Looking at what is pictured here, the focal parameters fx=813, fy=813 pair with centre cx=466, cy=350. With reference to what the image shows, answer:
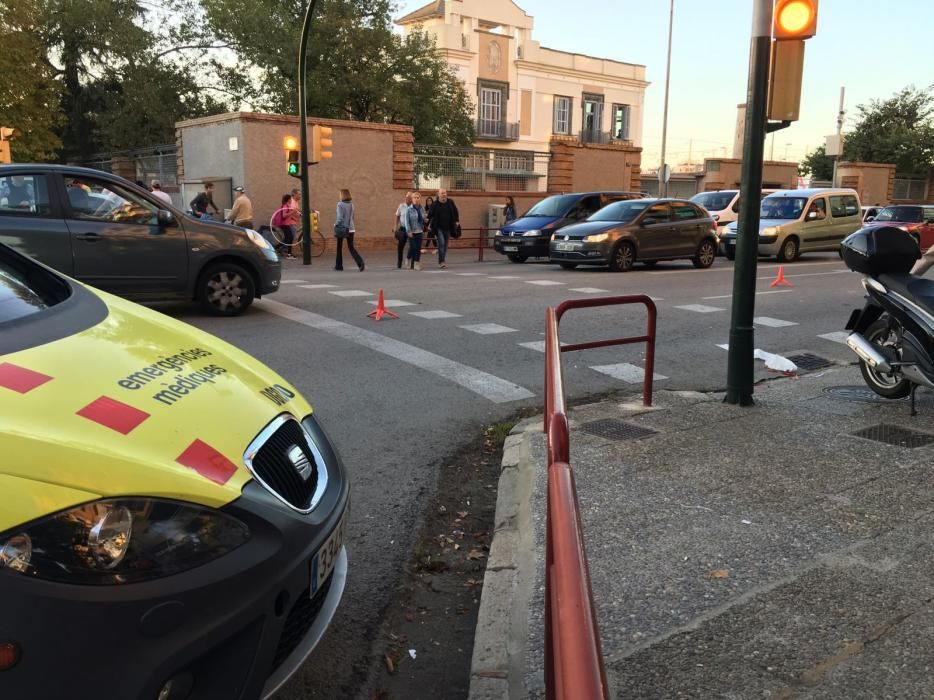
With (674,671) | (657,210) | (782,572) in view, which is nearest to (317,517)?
(674,671)

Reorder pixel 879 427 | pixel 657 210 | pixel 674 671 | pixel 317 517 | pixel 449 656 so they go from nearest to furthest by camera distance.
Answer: pixel 317 517, pixel 674 671, pixel 449 656, pixel 879 427, pixel 657 210

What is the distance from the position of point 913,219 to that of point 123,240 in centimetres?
2103

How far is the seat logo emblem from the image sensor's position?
2.39m

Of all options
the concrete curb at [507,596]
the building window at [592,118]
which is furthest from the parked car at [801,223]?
the building window at [592,118]

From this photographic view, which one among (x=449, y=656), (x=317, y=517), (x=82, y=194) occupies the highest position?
(x=82, y=194)

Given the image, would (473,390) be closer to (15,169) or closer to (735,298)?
(735,298)

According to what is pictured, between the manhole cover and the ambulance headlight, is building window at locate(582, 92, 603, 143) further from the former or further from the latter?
the ambulance headlight

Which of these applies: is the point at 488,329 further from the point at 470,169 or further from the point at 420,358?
the point at 470,169

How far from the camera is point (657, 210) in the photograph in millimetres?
17500

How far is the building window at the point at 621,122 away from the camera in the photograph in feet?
184

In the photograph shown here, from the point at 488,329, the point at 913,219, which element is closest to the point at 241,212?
the point at 488,329

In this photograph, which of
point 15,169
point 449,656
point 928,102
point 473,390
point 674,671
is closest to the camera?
point 674,671

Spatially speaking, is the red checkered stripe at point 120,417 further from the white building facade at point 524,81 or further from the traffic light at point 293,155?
the white building facade at point 524,81

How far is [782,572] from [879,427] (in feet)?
8.36
